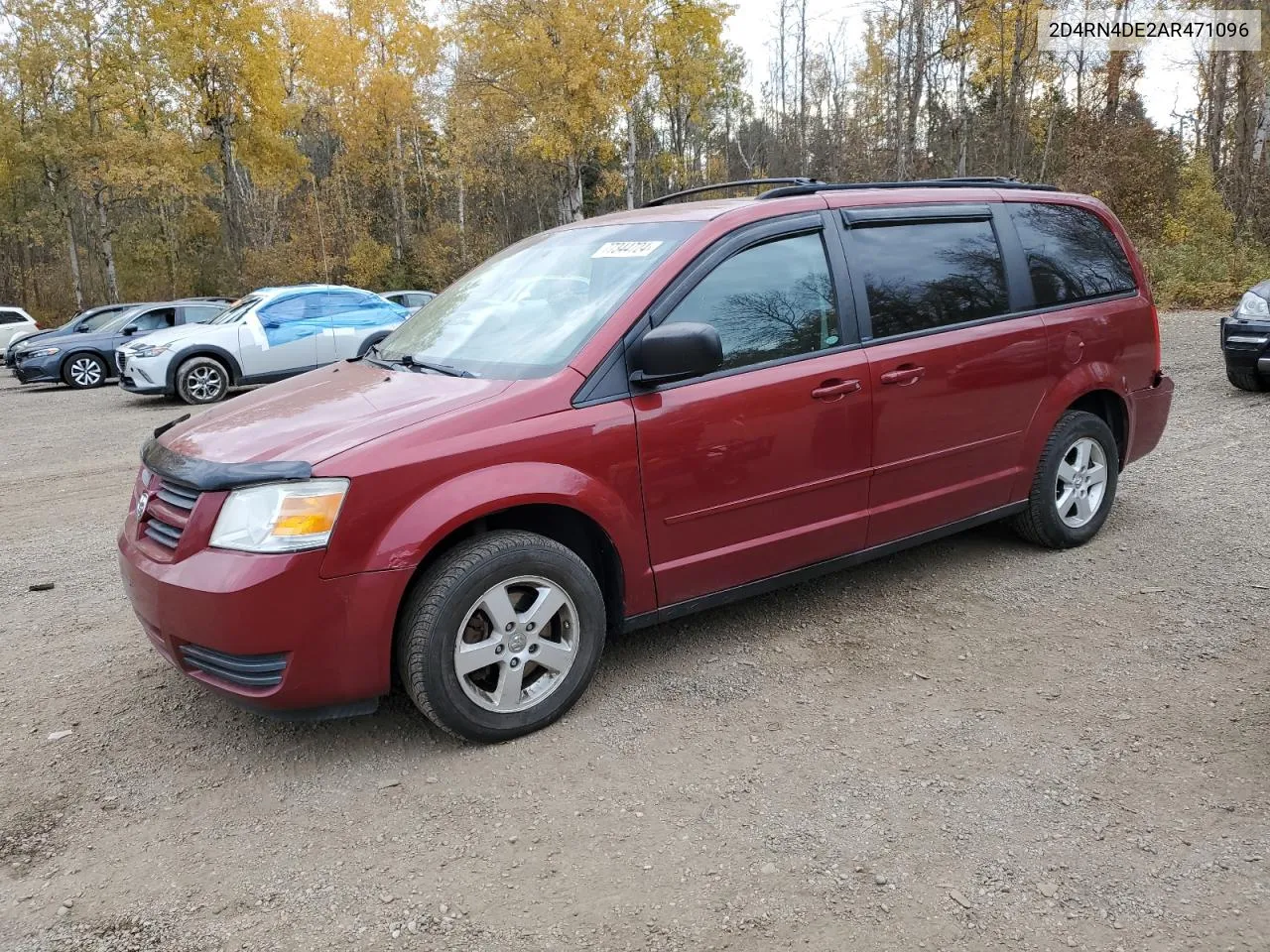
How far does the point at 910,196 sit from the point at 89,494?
6.54m

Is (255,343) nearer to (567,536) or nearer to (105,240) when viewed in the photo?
(567,536)

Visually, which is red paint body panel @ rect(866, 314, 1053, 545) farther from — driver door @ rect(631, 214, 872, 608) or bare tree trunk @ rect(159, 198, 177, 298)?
bare tree trunk @ rect(159, 198, 177, 298)

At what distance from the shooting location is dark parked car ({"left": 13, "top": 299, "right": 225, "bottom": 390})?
1616 centimetres

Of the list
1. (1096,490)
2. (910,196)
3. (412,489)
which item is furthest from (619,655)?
(1096,490)

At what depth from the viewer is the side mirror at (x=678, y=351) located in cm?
323

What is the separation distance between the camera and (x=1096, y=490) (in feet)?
16.2

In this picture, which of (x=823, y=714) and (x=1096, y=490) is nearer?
(x=823, y=714)

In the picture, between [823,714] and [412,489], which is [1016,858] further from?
[412,489]

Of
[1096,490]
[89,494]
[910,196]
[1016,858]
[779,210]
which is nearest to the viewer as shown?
[1016,858]

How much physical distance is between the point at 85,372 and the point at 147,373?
516cm

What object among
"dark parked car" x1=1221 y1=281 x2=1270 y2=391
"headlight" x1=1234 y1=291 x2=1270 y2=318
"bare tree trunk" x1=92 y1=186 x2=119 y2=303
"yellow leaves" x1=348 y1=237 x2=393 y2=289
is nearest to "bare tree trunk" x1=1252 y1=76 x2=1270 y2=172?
"dark parked car" x1=1221 y1=281 x2=1270 y2=391

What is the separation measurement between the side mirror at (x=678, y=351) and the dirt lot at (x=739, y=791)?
125 cm

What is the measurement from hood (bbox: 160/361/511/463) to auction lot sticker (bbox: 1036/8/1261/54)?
76.1 ft

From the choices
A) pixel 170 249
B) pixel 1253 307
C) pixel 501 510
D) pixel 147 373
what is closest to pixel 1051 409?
pixel 501 510
